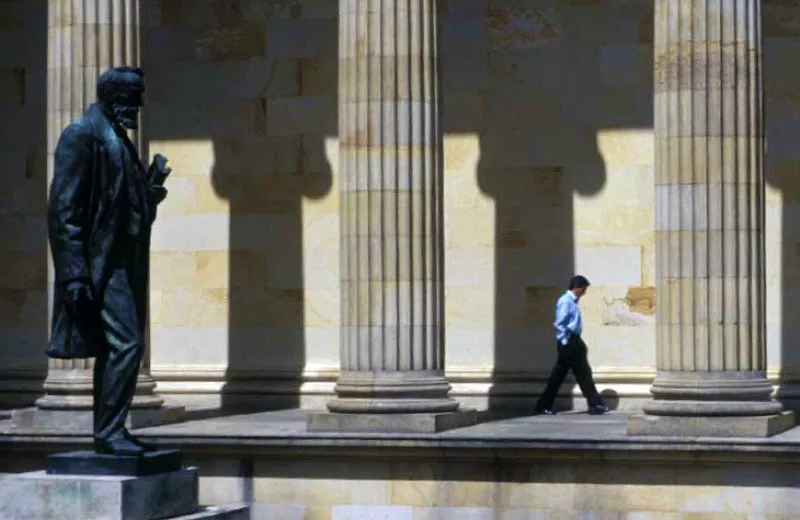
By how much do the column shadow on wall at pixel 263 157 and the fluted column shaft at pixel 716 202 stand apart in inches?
331

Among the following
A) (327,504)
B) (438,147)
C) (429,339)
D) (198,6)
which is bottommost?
(327,504)

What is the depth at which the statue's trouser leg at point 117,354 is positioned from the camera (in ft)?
59.7

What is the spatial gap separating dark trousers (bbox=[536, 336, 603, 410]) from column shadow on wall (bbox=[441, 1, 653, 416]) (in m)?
1.26

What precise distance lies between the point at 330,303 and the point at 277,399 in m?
1.79

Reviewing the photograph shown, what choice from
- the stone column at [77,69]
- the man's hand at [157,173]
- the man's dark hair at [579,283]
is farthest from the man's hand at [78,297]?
the man's dark hair at [579,283]

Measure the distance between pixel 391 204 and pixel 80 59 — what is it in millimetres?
5102

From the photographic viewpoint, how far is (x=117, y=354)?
59.9 feet

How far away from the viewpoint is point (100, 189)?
1825cm

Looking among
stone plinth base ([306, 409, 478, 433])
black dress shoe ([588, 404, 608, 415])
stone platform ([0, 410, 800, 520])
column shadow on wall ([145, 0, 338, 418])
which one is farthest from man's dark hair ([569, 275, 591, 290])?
column shadow on wall ([145, 0, 338, 418])

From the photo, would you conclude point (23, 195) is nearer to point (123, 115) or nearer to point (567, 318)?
point (567, 318)

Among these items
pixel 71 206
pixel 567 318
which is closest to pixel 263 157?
pixel 567 318

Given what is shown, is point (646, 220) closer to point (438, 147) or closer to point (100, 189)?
point (438, 147)

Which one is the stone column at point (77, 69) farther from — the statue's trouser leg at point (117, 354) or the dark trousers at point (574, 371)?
the statue's trouser leg at point (117, 354)

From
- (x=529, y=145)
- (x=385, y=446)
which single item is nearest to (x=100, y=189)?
(x=385, y=446)
